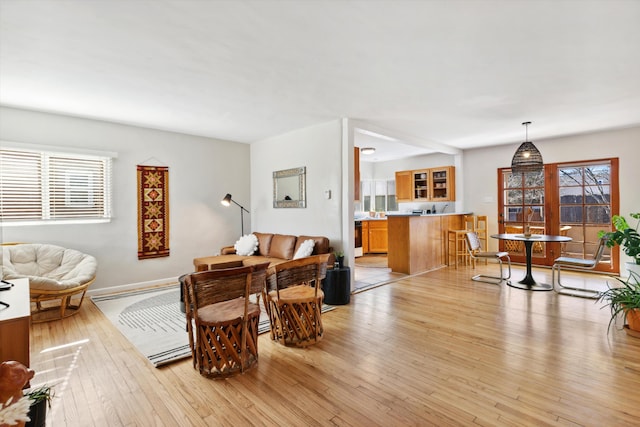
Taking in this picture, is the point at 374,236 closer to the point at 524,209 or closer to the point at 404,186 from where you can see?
the point at 404,186

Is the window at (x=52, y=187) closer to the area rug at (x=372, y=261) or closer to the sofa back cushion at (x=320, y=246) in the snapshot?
the sofa back cushion at (x=320, y=246)

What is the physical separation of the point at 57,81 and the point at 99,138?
61.7 inches

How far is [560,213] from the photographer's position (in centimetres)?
604

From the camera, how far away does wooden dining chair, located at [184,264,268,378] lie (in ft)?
7.33

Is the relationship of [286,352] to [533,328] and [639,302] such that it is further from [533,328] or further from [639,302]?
[639,302]


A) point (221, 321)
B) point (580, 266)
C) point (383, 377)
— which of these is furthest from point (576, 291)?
point (221, 321)

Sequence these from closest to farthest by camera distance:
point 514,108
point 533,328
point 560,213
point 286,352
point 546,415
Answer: point 546,415 → point 286,352 → point 533,328 → point 514,108 → point 560,213

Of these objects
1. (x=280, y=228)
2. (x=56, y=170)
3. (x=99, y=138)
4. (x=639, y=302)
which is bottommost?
(x=639, y=302)

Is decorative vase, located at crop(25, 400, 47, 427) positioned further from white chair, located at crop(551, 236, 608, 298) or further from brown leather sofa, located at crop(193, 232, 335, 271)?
white chair, located at crop(551, 236, 608, 298)

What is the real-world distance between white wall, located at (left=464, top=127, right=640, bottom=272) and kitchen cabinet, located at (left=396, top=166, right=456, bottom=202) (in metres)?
0.36

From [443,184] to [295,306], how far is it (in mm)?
5882

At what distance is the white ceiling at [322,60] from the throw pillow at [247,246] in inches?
76.5

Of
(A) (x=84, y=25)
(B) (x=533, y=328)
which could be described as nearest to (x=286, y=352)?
(B) (x=533, y=328)

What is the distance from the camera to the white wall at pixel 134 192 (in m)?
4.23
